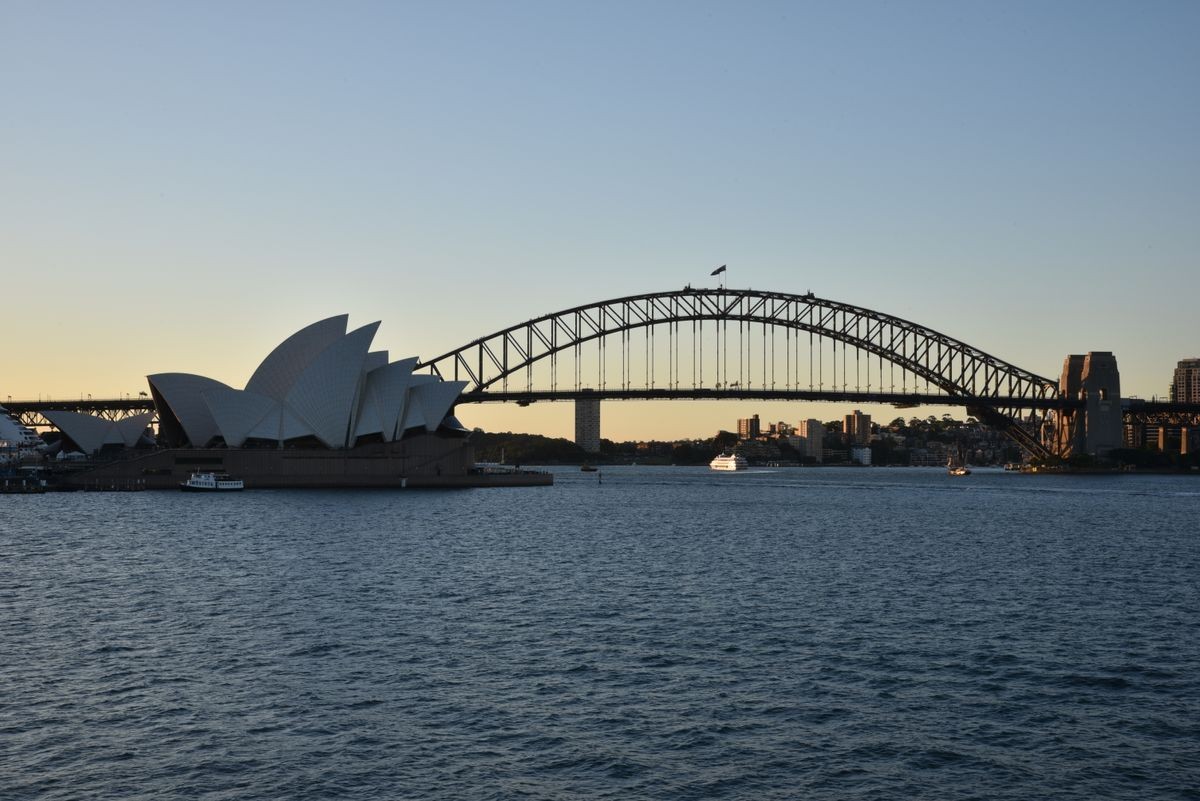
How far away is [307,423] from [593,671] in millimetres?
69434

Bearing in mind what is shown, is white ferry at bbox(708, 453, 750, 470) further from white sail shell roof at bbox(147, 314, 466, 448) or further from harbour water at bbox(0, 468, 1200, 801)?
harbour water at bbox(0, 468, 1200, 801)

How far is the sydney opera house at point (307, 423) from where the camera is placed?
83.2 m

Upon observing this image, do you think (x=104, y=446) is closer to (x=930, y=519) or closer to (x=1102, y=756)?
(x=930, y=519)

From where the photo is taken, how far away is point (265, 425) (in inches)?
3388

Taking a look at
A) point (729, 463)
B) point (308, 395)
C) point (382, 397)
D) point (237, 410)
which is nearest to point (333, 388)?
point (308, 395)

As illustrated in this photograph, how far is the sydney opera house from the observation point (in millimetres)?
83250

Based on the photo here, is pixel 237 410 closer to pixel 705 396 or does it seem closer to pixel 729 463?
pixel 705 396

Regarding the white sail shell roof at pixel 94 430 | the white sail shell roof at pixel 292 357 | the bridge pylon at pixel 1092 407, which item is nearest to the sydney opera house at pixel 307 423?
the white sail shell roof at pixel 292 357

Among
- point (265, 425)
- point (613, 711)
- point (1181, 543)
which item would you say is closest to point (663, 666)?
point (613, 711)

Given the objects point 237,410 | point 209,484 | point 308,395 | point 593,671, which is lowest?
point 593,671

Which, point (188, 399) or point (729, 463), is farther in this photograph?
point (729, 463)

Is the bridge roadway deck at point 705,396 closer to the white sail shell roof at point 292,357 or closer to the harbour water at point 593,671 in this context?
the white sail shell roof at point 292,357

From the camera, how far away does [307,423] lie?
8612 cm

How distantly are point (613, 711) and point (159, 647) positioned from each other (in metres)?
9.47
